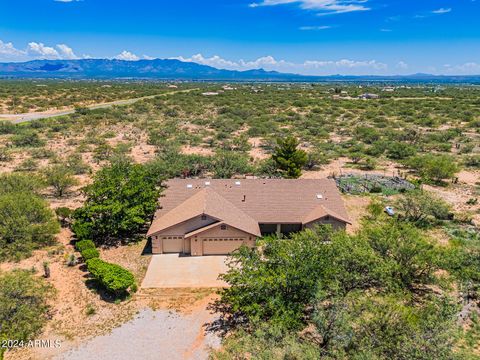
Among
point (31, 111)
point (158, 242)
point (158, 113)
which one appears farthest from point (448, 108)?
point (31, 111)

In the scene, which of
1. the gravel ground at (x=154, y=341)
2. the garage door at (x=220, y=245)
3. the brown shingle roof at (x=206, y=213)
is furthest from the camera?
the garage door at (x=220, y=245)

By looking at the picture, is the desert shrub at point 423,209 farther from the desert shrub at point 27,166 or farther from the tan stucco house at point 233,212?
the desert shrub at point 27,166

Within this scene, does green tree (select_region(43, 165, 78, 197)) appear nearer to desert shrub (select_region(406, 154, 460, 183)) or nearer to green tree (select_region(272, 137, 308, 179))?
green tree (select_region(272, 137, 308, 179))

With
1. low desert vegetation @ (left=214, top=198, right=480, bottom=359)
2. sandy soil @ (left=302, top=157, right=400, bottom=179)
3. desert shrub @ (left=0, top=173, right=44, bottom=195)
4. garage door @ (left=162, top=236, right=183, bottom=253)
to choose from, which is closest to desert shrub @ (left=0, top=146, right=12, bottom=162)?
desert shrub @ (left=0, top=173, right=44, bottom=195)

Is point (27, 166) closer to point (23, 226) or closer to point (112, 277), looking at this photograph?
point (23, 226)

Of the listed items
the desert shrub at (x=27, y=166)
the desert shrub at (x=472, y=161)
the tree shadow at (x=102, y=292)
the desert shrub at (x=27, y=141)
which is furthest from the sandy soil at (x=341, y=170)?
the desert shrub at (x=27, y=141)
